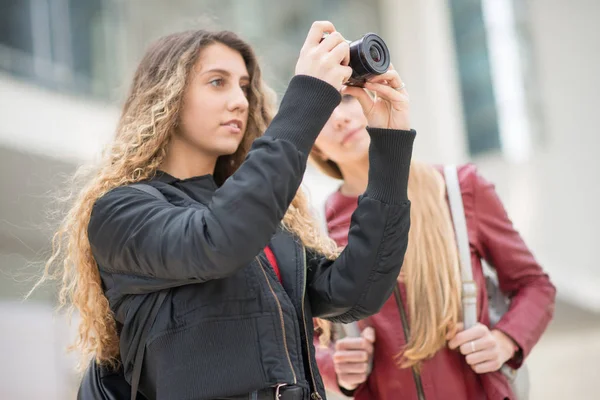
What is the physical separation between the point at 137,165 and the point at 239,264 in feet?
1.55

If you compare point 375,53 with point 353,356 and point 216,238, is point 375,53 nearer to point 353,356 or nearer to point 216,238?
point 216,238

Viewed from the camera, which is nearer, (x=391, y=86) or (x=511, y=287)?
(x=391, y=86)

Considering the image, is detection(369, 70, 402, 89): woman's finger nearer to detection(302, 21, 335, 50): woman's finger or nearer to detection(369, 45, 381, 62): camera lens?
detection(369, 45, 381, 62): camera lens

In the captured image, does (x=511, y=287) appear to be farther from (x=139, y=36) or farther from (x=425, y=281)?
(x=139, y=36)

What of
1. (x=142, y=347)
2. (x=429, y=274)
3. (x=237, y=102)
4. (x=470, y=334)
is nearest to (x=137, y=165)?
(x=237, y=102)

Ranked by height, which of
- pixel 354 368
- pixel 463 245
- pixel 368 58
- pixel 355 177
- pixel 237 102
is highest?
pixel 368 58

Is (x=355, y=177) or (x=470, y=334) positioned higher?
(x=355, y=177)

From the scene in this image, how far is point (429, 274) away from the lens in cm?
212

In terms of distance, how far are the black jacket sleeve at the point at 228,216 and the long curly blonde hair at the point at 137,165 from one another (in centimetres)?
18

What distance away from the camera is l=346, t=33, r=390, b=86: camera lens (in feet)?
4.78

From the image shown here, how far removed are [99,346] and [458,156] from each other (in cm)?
1023

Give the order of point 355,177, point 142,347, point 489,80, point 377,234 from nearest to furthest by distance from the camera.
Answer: point 142,347, point 377,234, point 355,177, point 489,80

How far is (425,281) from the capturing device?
2.10m

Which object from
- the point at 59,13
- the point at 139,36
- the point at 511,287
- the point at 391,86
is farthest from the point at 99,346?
the point at 139,36
